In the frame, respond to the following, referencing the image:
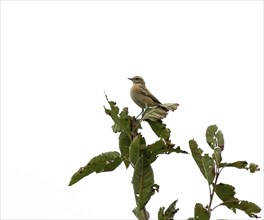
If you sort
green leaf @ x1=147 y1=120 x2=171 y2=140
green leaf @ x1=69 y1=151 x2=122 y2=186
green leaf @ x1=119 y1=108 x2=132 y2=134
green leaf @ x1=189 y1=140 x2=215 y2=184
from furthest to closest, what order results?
green leaf @ x1=147 y1=120 x2=171 y2=140, green leaf @ x1=119 y1=108 x2=132 y2=134, green leaf @ x1=69 y1=151 x2=122 y2=186, green leaf @ x1=189 y1=140 x2=215 y2=184

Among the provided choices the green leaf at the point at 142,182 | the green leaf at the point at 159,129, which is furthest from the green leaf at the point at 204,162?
the green leaf at the point at 159,129

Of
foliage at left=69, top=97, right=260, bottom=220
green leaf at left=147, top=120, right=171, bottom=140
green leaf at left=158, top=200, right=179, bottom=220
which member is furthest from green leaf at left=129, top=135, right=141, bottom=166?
green leaf at left=147, top=120, right=171, bottom=140

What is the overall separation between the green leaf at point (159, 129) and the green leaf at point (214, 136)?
52 cm

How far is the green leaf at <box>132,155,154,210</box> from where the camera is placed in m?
3.25

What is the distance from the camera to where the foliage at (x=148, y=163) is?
128 inches

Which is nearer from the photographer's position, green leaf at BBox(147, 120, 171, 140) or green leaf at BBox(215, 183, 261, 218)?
green leaf at BBox(215, 183, 261, 218)

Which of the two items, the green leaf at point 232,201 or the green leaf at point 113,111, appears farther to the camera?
the green leaf at point 113,111

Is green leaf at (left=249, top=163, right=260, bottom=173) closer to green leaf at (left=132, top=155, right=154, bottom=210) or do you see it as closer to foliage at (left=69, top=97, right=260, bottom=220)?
foliage at (left=69, top=97, right=260, bottom=220)

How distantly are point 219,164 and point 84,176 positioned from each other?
37.5 inches

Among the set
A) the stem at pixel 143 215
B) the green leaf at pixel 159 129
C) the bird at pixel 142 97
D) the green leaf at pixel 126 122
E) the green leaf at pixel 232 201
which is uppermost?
A: the bird at pixel 142 97

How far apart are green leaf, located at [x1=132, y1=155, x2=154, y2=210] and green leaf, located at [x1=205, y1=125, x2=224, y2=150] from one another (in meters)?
Result: 0.53

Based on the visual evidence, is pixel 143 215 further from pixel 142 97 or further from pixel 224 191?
pixel 142 97

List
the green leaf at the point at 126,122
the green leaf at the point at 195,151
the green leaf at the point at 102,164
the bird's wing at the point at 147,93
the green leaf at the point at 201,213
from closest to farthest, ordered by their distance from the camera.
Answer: the green leaf at the point at 201,213 < the green leaf at the point at 195,151 < the green leaf at the point at 102,164 < the green leaf at the point at 126,122 < the bird's wing at the point at 147,93

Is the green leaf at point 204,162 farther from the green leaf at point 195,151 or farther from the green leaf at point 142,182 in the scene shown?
the green leaf at point 142,182
